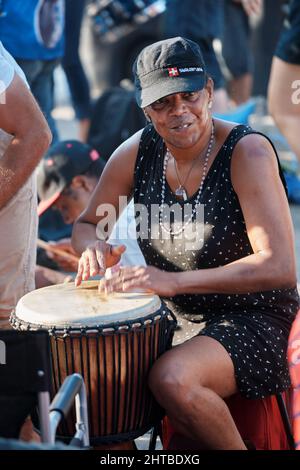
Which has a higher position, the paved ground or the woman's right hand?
the woman's right hand

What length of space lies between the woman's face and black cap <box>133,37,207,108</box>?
0.04 metres

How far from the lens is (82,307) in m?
3.17

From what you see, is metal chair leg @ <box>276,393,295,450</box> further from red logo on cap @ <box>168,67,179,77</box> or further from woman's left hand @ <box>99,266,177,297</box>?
red logo on cap @ <box>168,67,179,77</box>

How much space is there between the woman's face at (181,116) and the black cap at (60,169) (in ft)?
5.00

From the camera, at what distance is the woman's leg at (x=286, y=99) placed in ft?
18.0

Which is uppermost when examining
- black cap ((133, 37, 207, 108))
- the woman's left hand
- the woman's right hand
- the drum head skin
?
black cap ((133, 37, 207, 108))

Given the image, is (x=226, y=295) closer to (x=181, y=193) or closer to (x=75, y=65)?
(x=181, y=193)

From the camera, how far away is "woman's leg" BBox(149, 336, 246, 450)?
3.04 m

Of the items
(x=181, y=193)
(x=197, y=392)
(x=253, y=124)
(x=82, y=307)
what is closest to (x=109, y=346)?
(x=82, y=307)

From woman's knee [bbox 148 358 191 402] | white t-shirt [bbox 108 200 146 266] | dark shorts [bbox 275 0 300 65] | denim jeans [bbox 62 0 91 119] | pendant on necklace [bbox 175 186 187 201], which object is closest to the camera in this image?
woman's knee [bbox 148 358 191 402]

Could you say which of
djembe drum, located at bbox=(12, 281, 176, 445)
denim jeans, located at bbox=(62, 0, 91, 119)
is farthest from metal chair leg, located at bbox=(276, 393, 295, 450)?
denim jeans, located at bbox=(62, 0, 91, 119)

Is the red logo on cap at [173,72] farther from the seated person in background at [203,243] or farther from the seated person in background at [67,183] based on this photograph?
the seated person in background at [67,183]

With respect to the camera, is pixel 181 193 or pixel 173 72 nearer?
pixel 173 72

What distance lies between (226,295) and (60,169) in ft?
5.83
